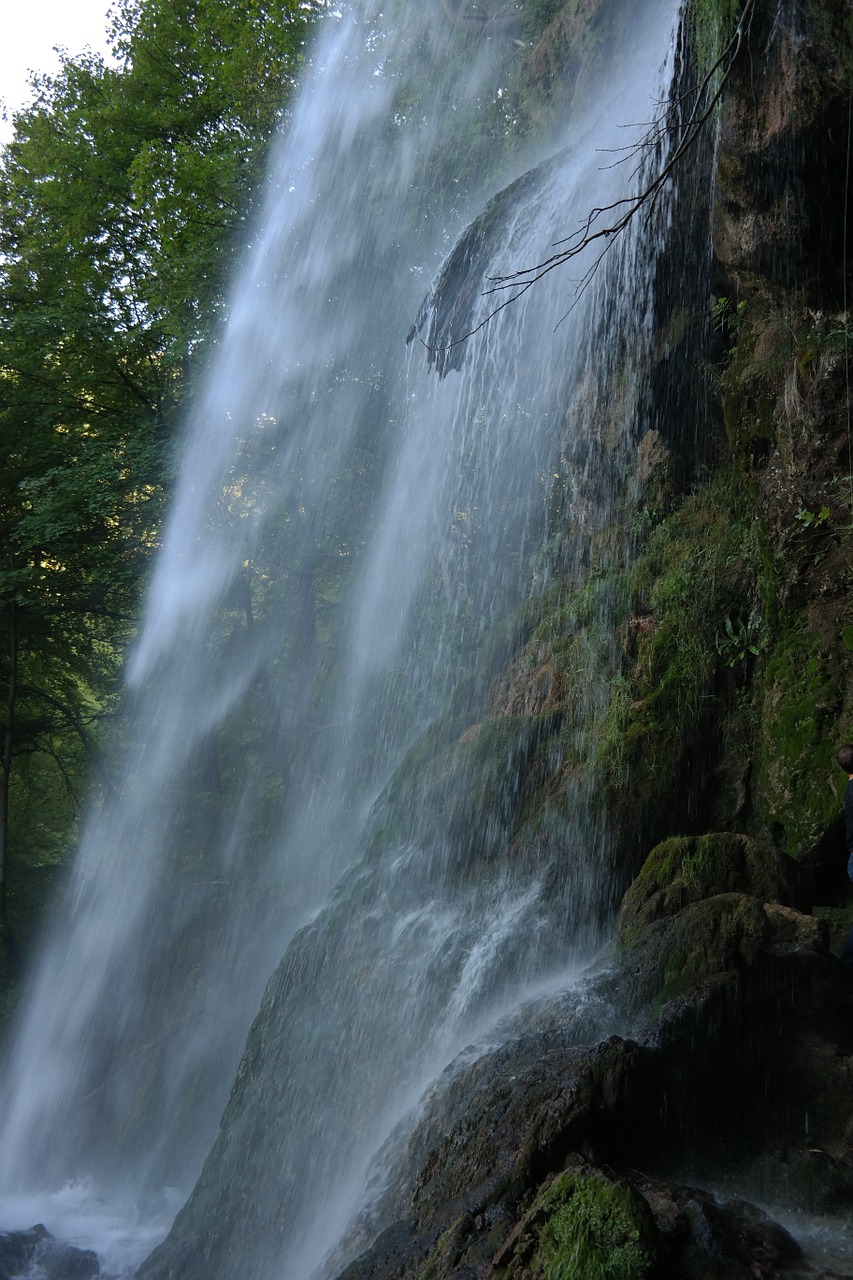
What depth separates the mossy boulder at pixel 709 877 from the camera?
5652 mm

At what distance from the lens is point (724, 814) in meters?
6.78

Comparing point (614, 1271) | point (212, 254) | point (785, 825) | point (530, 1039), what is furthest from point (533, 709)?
point (212, 254)

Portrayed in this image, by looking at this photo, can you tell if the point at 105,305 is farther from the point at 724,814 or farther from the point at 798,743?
the point at 798,743

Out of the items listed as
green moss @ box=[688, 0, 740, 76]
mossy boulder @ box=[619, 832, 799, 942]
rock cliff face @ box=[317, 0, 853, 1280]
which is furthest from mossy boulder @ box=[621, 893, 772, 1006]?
green moss @ box=[688, 0, 740, 76]

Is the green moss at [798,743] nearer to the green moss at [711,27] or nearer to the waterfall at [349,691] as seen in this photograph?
the waterfall at [349,691]

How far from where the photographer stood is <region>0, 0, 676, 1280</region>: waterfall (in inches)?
269

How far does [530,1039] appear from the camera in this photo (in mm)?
4953

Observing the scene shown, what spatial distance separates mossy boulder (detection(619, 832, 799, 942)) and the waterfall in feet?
2.08

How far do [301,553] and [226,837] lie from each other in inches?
197

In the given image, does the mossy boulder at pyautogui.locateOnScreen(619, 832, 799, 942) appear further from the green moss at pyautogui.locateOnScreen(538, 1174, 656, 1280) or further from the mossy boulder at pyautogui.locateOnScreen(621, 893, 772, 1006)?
the green moss at pyautogui.locateOnScreen(538, 1174, 656, 1280)

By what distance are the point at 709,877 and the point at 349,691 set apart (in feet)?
31.9

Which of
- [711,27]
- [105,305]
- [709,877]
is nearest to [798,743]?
[709,877]

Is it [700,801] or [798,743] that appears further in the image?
[700,801]

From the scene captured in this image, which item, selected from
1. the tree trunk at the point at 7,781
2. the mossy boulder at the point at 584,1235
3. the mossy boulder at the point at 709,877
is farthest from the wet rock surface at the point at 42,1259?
the mossy boulder at the point at 584,1235
